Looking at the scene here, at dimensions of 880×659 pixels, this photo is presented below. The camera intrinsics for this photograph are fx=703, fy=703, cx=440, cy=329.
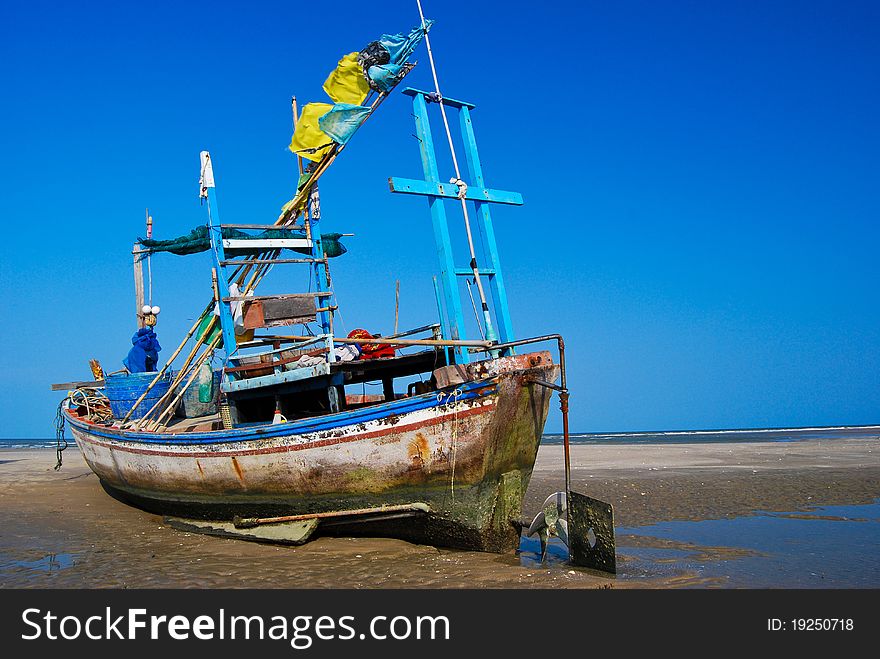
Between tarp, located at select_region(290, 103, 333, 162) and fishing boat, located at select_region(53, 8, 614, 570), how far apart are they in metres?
0.02

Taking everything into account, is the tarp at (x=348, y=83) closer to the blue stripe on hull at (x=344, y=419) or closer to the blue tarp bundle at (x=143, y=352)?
the blue stripe on hull at (x=344, y=419)

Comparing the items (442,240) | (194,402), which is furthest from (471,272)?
(194,402)

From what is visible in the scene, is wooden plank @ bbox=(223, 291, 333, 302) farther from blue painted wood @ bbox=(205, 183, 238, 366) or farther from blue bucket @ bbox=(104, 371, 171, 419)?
blue bucket @ bbox=(104, 371, 171, 419)

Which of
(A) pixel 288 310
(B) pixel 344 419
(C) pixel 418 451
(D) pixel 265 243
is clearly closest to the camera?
(C) pixel 418 451

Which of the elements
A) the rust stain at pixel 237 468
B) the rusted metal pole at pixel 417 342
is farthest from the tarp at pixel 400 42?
the rust stain at pixel 237 468

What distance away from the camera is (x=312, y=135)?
11.2 metres

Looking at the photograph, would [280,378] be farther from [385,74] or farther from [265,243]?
[385,74]

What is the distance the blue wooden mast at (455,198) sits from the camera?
363 inches

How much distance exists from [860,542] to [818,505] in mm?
3657

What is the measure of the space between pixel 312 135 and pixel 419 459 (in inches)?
224

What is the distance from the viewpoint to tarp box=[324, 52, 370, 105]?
1080 cm

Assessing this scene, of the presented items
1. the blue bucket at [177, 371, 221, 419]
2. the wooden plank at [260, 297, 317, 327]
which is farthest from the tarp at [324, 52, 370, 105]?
the blue bucket at [177, 371, 221, 419]

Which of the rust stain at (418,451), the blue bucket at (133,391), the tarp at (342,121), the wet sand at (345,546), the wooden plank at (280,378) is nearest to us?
the wet sand at (345,546)

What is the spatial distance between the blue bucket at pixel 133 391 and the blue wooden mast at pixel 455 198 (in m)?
6.68
